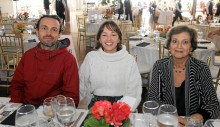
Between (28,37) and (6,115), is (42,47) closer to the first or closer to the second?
(6,115)

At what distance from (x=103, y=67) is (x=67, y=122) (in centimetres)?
88

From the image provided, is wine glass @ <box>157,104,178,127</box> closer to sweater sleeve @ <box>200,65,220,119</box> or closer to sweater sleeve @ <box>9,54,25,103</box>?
sweater sleeve @ <box>200,65,220,119</box>

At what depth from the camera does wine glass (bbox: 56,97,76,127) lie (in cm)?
107

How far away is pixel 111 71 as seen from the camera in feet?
6.21

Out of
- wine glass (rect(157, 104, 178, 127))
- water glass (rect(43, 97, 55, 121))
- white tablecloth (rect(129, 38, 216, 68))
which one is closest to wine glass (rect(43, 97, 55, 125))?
water glass (rect(43, 97, 55, 121))

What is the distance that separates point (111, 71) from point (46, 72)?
57cm

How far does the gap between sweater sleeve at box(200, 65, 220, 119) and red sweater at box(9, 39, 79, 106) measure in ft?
3.56

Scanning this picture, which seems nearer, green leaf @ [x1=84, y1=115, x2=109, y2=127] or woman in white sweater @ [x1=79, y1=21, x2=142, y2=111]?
green leaf @ [x1=84, y1=115, x2=109, y2=127]

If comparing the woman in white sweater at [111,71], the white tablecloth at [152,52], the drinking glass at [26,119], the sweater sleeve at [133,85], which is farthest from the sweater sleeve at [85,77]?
A: the white tablecloth at [152,52]

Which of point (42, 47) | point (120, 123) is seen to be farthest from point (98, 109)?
point (42, 47)

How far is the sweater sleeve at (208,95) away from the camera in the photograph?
66.6 inches

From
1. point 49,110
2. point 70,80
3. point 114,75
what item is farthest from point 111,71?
point 49,110

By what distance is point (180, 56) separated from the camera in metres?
1.79

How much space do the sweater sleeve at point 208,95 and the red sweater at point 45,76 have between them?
1.08 m
